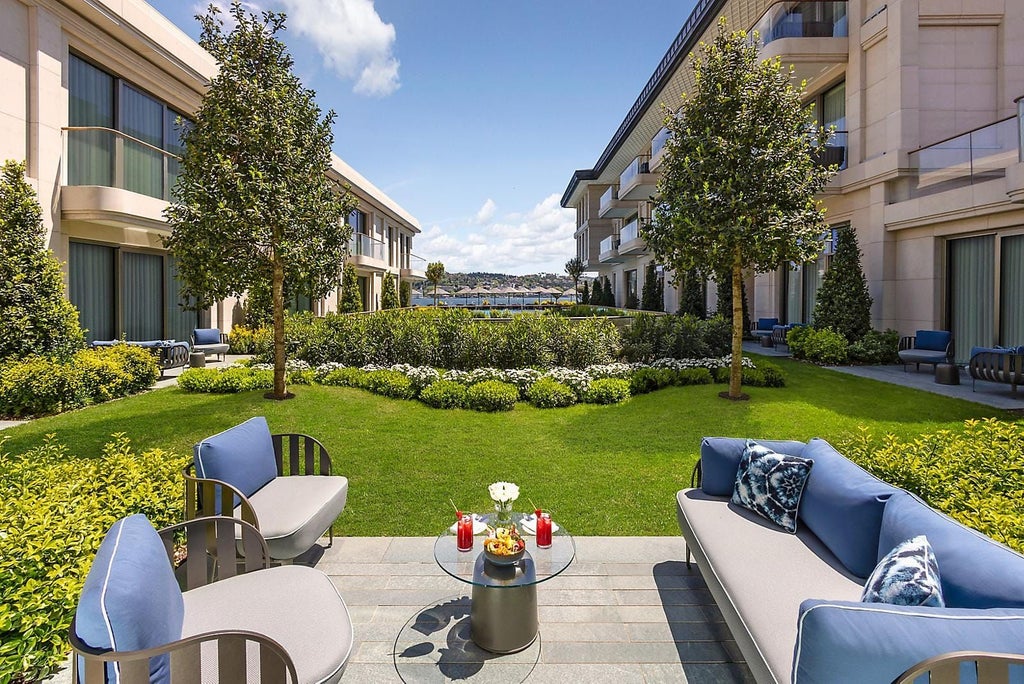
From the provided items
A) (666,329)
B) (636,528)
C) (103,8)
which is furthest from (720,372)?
(103,8)

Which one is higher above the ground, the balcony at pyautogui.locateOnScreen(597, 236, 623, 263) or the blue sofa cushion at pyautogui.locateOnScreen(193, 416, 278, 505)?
the balcony at pyautogui.locateOnScreen(597, 236, 623, 263)

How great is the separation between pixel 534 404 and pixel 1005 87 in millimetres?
15593

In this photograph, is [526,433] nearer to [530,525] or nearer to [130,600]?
[530,525]

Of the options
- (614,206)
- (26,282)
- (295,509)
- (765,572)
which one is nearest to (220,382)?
(26,282)

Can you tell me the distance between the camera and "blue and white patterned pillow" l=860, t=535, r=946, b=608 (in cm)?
216

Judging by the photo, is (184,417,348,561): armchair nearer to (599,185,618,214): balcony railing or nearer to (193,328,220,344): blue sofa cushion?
(193,328,220,344): blue sofa cushion

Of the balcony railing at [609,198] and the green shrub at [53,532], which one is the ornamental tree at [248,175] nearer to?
the green shrub at [53,532]

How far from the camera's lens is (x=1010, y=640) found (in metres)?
1.80

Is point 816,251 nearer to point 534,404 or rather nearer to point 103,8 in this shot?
point 534,404

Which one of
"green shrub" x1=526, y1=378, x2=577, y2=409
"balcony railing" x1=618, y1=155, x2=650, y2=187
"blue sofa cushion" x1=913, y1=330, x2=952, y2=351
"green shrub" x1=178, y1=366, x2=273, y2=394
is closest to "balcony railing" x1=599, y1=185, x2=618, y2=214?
"balcony railing" x1=618, y1=155, x2=650, y2=187

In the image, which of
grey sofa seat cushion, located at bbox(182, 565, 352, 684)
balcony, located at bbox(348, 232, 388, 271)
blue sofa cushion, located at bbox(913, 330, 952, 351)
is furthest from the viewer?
balcony, located at bbox(348, 232, 388, 271)

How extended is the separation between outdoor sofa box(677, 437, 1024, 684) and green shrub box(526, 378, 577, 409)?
17.6 ft

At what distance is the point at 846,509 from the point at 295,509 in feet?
12.5

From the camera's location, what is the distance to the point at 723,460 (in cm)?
436
